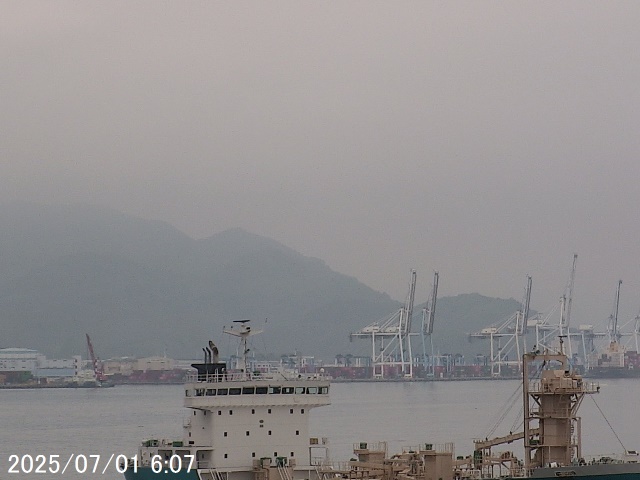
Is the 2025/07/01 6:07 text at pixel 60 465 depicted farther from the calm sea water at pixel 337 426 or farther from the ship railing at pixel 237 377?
the ship railing at pixel 237 377

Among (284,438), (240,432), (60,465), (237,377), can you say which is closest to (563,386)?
(284,438)

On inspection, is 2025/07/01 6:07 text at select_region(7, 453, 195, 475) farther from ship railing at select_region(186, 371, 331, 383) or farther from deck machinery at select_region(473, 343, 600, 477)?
deck machinery at select_region(473, 343, 600, 477)

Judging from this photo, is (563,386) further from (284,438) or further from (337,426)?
(337,426)

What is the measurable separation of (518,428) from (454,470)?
61.6 meters

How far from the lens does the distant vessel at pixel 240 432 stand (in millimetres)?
35719

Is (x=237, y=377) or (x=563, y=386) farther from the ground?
(x=237, y=377)

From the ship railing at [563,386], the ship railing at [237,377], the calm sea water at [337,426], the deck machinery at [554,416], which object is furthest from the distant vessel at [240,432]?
the calm sea water at [337,426]

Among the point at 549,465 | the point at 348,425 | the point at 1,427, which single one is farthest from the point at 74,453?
the point at 549,465

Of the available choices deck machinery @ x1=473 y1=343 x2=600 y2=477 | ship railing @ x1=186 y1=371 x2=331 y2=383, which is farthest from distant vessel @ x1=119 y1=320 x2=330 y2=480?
deck machinery @ x1=473 y1=343 x2=600 y2=477

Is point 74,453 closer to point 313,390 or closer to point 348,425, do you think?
point 348,425

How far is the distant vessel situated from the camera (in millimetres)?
35719

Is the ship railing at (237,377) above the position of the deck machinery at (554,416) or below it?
above

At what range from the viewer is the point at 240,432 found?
36.2 m

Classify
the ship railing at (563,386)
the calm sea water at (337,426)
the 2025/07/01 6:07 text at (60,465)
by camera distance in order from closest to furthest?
the ship railing at (563,386)
the 2025/07/01 6:07 text at (60,465)
the calm sea water at (337,426)
